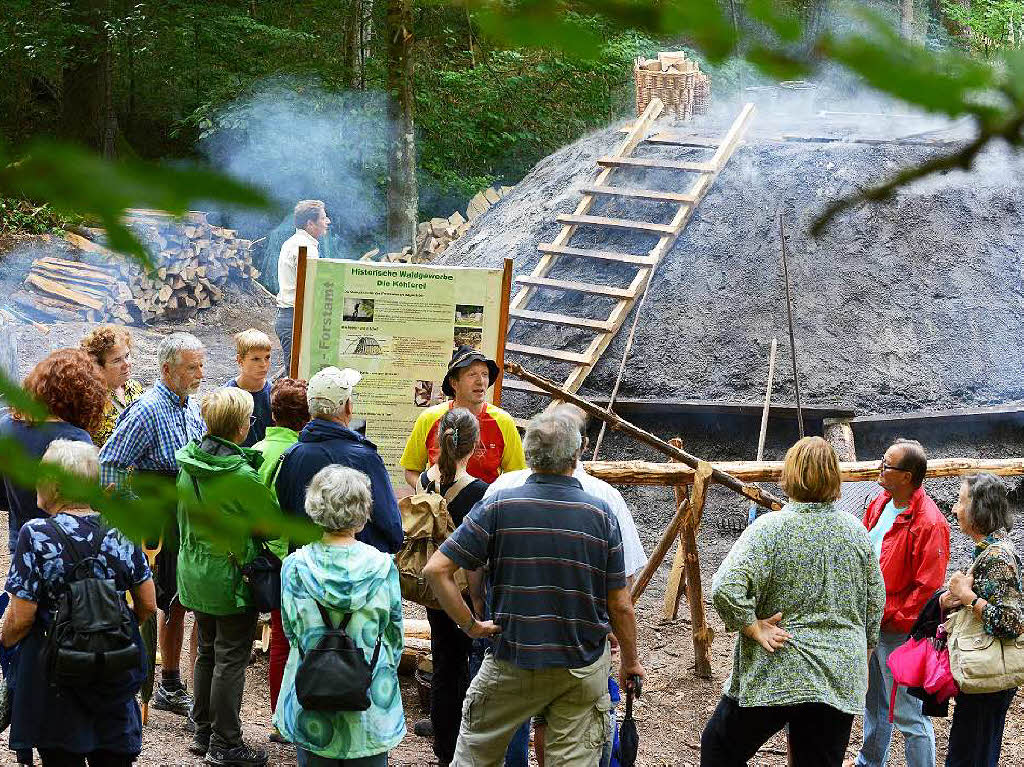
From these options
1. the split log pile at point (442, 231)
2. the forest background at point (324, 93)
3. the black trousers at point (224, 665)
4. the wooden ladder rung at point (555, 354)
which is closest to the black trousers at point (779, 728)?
the black trousers at point (224, 665)

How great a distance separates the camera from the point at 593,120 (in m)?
20.8

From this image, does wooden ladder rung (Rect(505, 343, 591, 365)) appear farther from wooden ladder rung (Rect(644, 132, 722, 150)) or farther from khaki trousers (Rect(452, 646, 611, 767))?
khaki trousers (Rect(452, 646, 611, 767))

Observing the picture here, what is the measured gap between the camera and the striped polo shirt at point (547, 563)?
4.21 meters

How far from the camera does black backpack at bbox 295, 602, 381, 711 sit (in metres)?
4.17

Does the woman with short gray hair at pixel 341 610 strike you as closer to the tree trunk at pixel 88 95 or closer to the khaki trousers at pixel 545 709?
the khaki trousers at pixel 545 709

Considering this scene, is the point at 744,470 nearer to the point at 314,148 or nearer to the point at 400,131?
the point at 400,131

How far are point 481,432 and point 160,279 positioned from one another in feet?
34.7

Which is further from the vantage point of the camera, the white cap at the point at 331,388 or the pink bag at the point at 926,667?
the white cap at the point at 331,388

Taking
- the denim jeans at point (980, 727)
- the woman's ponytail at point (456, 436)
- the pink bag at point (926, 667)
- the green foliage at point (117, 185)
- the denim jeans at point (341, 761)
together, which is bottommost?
the denim jeans at point (341, 761)

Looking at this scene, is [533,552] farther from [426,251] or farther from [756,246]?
[426,251]

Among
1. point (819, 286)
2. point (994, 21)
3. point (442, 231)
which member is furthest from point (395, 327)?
point (994, 21)

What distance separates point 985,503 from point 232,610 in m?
3.04

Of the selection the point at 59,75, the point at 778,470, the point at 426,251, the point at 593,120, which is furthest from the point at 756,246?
the point at 59,75

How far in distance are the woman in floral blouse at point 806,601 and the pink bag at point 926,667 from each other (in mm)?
609
